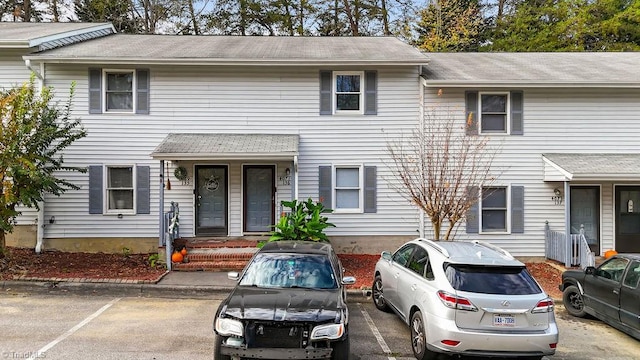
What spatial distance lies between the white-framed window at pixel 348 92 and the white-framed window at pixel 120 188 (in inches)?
253

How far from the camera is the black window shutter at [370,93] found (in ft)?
40.7

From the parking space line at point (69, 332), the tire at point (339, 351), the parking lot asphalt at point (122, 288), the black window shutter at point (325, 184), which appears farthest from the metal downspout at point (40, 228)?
the tire at point (339, 351)

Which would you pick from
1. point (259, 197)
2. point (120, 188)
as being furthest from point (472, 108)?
point (120, 188)

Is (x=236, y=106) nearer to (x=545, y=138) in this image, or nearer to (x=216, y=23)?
(x=545, y=138)

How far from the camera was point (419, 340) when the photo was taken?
5.67 m

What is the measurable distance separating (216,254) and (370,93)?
21.1 ft

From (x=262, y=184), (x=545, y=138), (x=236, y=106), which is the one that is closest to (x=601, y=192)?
(x=545, y=138)

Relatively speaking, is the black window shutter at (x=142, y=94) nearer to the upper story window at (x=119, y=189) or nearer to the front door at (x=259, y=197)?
the upper story window at (x=119, y=189)

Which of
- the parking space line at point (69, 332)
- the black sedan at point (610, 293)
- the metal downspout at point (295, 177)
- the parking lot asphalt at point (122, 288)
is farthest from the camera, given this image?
the metal downspout at point (295, 177)

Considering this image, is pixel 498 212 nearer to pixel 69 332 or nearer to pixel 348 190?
pixel 348 190

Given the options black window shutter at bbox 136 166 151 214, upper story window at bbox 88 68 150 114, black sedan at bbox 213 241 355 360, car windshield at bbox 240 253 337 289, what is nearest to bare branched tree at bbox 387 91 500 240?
car windshield at bbox 240 253 337 289

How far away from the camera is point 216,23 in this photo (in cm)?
2666

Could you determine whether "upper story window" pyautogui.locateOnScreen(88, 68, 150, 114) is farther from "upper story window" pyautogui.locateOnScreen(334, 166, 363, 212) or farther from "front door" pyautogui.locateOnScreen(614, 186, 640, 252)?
"front door" pyautogui.locateOnScreen(614, 186, 640, 252)

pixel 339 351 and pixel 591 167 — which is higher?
pixel 591 167
